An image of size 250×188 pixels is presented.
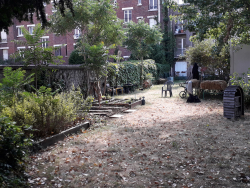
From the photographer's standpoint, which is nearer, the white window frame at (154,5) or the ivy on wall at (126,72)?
the ivy on wall at (126,72)

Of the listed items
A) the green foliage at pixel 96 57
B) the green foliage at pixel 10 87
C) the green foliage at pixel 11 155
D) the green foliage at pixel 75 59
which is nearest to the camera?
the green foliage at pixel 11 155

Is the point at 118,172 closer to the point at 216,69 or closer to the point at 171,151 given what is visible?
the point at 171,151

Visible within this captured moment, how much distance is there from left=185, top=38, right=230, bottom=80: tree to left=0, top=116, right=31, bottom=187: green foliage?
13.0 meters

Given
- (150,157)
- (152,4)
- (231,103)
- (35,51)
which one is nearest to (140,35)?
(35,51)

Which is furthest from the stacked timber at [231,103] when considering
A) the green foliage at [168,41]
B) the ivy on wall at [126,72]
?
the green foliage at [168,41]

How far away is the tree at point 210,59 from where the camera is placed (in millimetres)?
14953

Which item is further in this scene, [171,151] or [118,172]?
[171,151]

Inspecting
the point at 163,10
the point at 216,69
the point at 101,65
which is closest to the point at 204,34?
the point at 101,65

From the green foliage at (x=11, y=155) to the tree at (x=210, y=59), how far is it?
1304cm

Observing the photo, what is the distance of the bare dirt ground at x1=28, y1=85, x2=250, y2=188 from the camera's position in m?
4.01

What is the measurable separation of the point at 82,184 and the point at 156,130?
3773 millimetres

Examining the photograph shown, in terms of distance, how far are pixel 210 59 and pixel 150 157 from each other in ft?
40.6

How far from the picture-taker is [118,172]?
4367 millimetres

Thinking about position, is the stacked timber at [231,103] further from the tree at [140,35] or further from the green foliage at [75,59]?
the green foliage at [75,59]
